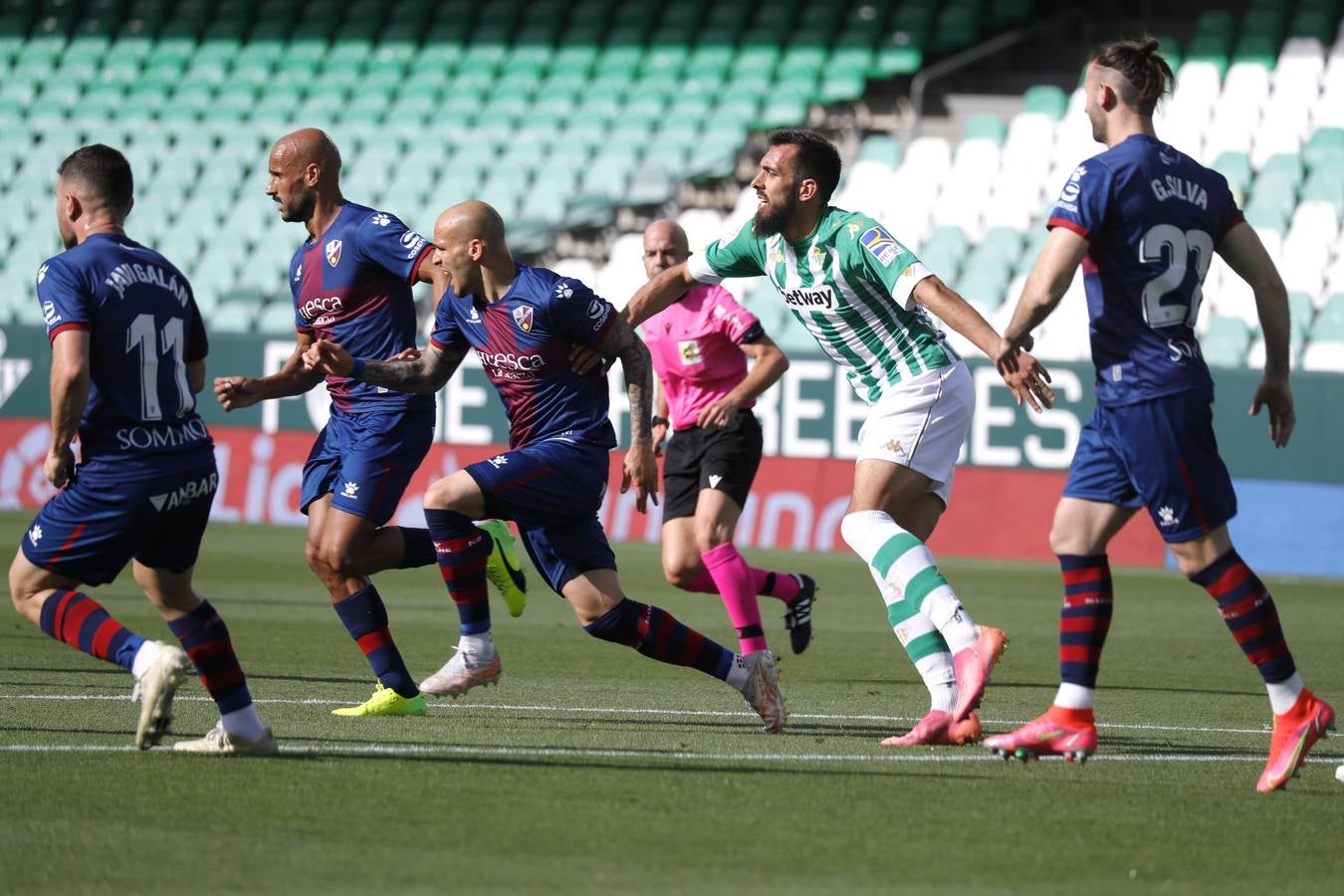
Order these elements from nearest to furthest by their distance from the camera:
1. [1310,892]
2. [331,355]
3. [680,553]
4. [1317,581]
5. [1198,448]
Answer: [1310,892]
[1198,448]
[331,355]
[680,553]
[1317,581]

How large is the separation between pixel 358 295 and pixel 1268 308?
3.78 m

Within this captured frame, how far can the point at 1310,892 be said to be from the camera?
4.64 m

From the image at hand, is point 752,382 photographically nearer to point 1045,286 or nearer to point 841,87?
point 1045,286

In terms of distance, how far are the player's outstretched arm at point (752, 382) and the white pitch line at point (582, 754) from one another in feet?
9.11

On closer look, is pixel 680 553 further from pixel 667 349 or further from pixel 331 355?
pixel 331 355

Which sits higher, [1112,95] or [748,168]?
[748,168]

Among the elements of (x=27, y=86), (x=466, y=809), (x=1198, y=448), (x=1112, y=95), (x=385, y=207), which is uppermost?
(x=27, y=86)

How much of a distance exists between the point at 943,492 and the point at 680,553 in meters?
2.23

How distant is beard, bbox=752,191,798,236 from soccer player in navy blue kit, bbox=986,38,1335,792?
1.46m

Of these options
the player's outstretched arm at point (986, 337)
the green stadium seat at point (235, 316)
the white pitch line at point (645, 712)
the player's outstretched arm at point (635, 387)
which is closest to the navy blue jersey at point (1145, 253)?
the player's outstretched arm at point (986, 337)

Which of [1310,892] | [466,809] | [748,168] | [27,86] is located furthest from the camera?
[27,86]

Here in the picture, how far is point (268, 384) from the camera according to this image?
734cm

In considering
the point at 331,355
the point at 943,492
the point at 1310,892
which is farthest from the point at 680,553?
the point at 1310,892

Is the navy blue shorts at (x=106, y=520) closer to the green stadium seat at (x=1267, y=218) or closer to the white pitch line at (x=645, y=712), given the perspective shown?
the white pitch line at (x=645, y=712)
